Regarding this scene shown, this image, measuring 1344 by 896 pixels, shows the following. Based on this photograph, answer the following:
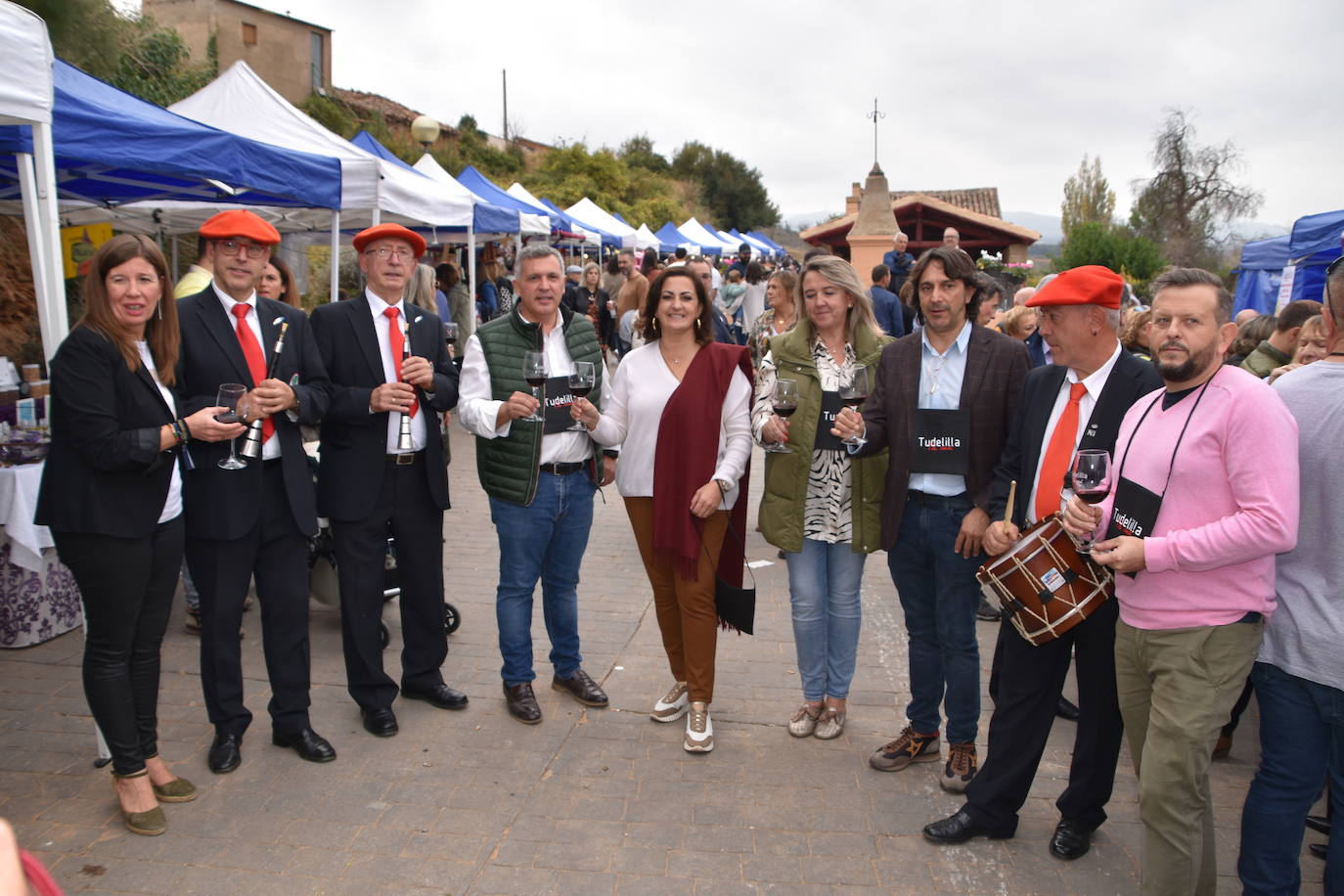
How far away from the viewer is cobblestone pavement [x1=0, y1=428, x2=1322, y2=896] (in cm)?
308

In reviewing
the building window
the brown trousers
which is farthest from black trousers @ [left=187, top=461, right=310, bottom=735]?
the building window

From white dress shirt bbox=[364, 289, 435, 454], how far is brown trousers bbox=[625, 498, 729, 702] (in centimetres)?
99

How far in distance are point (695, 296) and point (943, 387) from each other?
3.61 ft

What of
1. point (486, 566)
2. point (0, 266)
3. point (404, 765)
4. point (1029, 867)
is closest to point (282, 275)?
point (486, 566)

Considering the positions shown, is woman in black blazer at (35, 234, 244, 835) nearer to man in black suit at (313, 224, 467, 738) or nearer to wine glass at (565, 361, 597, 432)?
man in black suit at (313, 224, 467, 738)

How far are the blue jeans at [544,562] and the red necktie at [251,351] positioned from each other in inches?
39.8

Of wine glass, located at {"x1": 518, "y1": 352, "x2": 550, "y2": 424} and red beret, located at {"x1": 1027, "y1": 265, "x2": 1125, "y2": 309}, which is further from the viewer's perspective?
wine glass, located at {"x1": 518, "y1": 352, "x2": 550, "y2": 424}

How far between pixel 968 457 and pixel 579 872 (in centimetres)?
203

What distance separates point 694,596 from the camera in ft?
13.1

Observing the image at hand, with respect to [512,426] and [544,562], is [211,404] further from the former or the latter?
[544,562]

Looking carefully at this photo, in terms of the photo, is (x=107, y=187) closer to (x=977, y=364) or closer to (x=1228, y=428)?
(x=977, y=364)

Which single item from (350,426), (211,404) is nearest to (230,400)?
(211,404)

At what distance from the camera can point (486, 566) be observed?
256 inches

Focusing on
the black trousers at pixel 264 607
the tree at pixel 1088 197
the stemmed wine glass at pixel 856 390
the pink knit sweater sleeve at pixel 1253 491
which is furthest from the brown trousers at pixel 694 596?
the tree at pixel 1088 197
